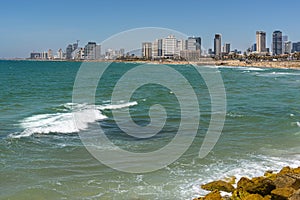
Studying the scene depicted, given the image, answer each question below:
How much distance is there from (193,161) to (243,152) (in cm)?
264

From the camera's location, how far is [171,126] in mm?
21031

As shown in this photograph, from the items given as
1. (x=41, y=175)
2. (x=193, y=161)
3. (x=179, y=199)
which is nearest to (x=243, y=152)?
(x=193, y=161)

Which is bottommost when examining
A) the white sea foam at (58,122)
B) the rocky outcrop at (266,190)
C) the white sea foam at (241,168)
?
the white sea foam at (241,168)

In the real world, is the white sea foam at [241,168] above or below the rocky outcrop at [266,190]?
below

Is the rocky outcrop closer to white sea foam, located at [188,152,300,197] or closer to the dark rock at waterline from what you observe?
the dark rock at waterline

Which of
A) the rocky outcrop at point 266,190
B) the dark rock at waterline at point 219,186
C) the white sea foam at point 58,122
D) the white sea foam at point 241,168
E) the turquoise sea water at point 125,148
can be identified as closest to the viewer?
the rocky outcrop at point 266,190

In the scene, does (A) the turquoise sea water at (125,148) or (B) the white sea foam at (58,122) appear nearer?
(A) the turquoise sea water at (125,148)

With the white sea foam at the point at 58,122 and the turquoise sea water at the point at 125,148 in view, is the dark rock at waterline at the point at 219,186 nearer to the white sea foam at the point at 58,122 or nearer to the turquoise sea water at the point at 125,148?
the turquoise sea water at the point at 125,148

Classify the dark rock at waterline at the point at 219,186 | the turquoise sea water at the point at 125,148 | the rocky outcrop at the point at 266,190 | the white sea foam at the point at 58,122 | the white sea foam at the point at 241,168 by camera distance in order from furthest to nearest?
the white sea foam at the point at 58,122 → the white sea foam at the point at 241,168 → the turquoise sea water at the point at 125,148 → the dark rock at waterline at the point at 219,186 → the rocky outcrop at the point at 266,190

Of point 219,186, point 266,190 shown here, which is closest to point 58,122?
point 219,186

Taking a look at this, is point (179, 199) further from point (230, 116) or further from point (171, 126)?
point (230, 116)

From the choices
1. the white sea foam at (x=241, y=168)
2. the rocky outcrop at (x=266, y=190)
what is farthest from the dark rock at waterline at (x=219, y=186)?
the rocky outcrop at (x=266, y=190)

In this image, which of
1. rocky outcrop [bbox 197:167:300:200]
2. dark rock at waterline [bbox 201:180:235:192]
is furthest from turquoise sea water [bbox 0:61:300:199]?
rocky outcrop [bbox 197:167:300:200]

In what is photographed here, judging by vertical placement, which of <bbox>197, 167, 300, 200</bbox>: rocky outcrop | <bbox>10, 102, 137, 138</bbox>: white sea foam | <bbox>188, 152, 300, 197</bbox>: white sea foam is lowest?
<bbox>188, 152, 300, 197</bbox>: white sea foam
